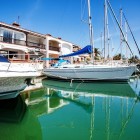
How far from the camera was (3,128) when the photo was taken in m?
7.18

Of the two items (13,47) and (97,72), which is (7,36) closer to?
(13,47)

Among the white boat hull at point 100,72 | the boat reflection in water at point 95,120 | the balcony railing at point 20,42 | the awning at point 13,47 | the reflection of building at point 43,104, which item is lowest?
the boat reflection in water at point 95,120

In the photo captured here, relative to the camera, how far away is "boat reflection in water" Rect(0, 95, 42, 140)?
6.71 metres

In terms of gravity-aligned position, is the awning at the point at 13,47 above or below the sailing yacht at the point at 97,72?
above

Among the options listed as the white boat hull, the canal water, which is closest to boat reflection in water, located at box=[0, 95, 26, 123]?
the canal water

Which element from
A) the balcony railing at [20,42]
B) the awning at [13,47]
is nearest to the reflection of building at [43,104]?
the awning at [13,47]

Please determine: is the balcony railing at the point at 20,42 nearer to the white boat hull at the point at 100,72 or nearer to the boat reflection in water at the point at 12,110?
the white boat hull at the point at 100,72

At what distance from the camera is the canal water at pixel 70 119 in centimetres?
677

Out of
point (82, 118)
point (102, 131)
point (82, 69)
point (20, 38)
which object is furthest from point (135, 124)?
point (20, 38)

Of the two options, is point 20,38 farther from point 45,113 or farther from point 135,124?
point 135,124

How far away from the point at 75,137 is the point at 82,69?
14.3 m

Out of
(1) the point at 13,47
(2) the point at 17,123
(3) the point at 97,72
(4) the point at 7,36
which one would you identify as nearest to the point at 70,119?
(2) the point at 17,123

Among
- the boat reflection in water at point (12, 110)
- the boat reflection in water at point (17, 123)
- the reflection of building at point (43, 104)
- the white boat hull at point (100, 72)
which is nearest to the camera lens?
the boat reflection in water at point (17, 123)

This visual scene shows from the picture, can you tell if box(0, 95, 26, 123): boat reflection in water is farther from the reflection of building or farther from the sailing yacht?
the sailing yacht
